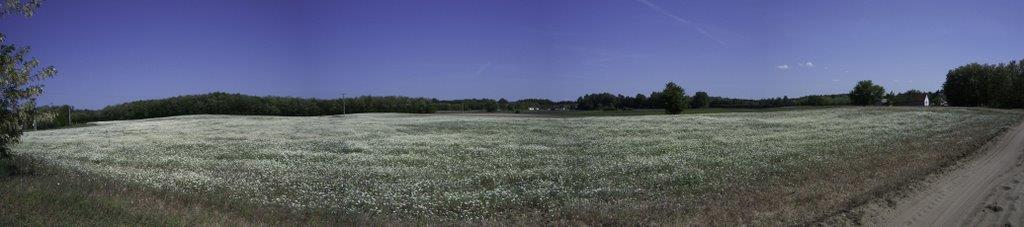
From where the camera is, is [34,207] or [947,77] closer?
[34,207]

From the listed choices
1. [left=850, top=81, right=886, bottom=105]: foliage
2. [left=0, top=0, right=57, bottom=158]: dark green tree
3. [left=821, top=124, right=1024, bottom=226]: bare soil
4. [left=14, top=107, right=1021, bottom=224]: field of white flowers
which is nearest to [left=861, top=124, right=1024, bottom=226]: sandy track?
[left=821, top=124, right=1024, bottom=226]: bare soil

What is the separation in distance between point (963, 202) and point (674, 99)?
82.3 meters

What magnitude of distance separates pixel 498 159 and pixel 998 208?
49.6 feet

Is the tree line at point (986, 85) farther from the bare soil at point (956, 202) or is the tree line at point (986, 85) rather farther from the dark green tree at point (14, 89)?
the dark green tree at point (14, 89)

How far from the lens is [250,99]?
88.1m

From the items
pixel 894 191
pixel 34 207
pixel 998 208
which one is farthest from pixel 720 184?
pixel 34 207

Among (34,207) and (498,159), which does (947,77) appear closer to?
(498,159)

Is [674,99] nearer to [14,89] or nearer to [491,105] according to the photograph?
[491,105]

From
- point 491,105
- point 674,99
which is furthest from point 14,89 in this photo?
point 674,99

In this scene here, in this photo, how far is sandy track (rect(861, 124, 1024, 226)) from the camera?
1094cm

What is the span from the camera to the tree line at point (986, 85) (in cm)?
9962

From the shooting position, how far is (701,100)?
400ft

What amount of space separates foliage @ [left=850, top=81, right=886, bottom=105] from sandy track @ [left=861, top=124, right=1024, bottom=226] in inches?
4715

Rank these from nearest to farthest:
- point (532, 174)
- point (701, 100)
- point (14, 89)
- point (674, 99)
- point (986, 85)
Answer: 1. point (14, 89)
2. point (532, 174)
3. point (674, 99)
4. point (986, 85)
5. point (701, 100)
